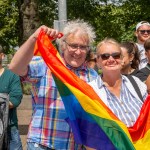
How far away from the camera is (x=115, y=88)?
3.60 m

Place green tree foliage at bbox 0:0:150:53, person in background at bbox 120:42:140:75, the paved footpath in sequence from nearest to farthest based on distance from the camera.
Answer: person in background at bbox 120:42:140:75, the paved footpath, green tree foliage at bbox 0:0:150:53

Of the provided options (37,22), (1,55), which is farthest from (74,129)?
(37,22)

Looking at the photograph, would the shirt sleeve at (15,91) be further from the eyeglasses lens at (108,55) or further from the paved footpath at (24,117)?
the paved footpath at (24,117)

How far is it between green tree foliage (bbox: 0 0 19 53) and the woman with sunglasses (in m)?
23.9

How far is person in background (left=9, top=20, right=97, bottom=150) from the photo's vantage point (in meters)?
3.46

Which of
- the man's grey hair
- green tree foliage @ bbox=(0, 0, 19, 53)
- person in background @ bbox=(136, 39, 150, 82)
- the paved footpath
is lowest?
the paved footpath

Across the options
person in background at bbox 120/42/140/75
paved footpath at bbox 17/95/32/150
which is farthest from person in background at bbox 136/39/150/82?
paved footpath at bbox 17/95/32/150

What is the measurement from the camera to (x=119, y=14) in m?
29.7

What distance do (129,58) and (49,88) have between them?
75.9 inches

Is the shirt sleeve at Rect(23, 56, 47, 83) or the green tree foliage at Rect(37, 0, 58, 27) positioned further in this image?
the green tree foliage at Rect(37, 0, 58, 27)

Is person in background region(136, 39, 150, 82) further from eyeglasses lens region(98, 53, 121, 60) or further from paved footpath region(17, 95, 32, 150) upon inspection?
paved footpath region(17, 95, 32, 150)

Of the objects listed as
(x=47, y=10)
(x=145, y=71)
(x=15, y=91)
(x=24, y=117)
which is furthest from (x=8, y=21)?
(x=145, y=71)

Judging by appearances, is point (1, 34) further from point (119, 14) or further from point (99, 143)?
point (99, 143)

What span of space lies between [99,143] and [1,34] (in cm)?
2601
